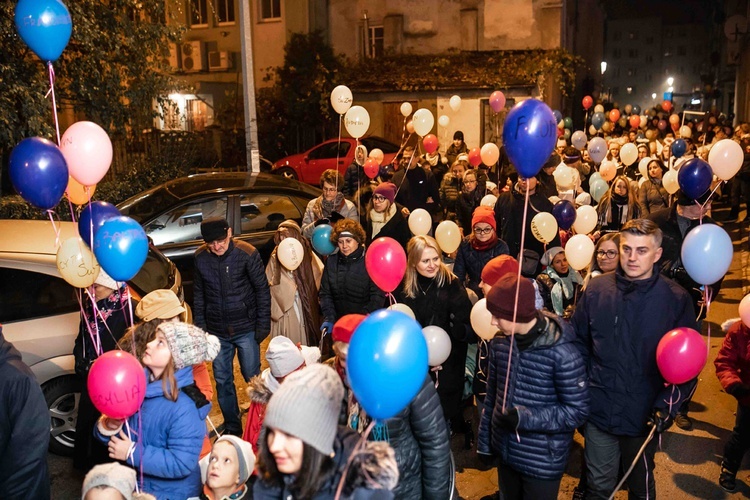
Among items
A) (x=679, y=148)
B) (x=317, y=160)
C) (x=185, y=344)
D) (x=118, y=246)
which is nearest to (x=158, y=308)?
(x=118, y=246)

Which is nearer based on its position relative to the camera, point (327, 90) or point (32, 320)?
point (32, 320)

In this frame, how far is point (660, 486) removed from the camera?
498 cm

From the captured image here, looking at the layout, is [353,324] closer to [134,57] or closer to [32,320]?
[32,320]

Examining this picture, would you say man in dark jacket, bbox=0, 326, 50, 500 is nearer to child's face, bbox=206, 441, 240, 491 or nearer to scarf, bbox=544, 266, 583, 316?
child's face, bbox=206, 441, 240, 491

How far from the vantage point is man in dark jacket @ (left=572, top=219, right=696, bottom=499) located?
12.7ft

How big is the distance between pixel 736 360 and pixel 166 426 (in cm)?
371

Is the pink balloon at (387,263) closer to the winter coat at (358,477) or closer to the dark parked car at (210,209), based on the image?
the winter coat at (358,477)

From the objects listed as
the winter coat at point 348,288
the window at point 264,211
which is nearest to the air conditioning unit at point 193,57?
the window at point 264,211

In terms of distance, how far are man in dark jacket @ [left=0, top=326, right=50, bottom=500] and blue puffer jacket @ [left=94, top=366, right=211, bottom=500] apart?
1.47 ft

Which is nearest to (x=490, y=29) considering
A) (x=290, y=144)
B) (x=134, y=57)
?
(x=290, y=144)

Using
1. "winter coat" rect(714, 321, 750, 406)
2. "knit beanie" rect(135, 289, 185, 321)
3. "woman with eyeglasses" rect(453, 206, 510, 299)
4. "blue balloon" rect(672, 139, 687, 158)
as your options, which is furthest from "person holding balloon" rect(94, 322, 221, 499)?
"blue balloon" rect(672, 139, 687, 158)

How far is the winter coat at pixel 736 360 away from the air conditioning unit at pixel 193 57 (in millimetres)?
→ 24382

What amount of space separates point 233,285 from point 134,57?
23.8ft

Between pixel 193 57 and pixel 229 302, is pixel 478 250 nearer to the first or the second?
pixel 229 302
